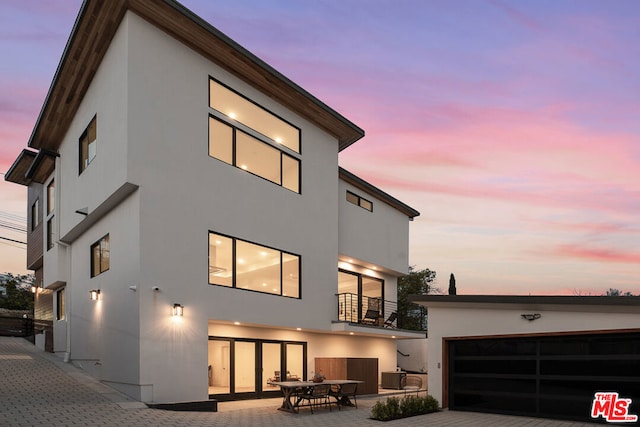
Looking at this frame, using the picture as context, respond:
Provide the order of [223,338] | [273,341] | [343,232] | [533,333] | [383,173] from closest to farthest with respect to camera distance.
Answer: [533,333], [223,338], [273,341], [343,232], [383,173]

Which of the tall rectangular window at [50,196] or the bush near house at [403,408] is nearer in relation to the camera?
the bush near house at [403,408]

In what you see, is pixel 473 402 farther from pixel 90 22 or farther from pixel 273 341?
pixel 90 22

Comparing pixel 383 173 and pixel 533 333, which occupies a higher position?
pixel 383 173

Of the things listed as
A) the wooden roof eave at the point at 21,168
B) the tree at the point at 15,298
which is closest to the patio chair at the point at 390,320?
the wooden roof eave at the point at 21,168

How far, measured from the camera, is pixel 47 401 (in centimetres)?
1175

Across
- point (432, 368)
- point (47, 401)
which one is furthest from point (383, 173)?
point (47, 401)

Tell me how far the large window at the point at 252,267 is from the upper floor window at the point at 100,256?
3.13m

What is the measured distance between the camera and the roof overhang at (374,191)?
2180cm

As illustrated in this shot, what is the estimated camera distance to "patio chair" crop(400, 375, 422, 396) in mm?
22938

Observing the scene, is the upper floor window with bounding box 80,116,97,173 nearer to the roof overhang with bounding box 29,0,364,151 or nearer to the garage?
the roof overhang with bounding box 29,0,364,151

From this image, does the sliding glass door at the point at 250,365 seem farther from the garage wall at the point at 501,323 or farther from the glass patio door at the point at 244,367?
the garage wall at the point at 501,323

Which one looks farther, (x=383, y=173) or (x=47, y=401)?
(x=383, y=173)

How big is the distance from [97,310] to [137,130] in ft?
19.4

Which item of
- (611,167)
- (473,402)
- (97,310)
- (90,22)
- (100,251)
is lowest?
(473,402)
